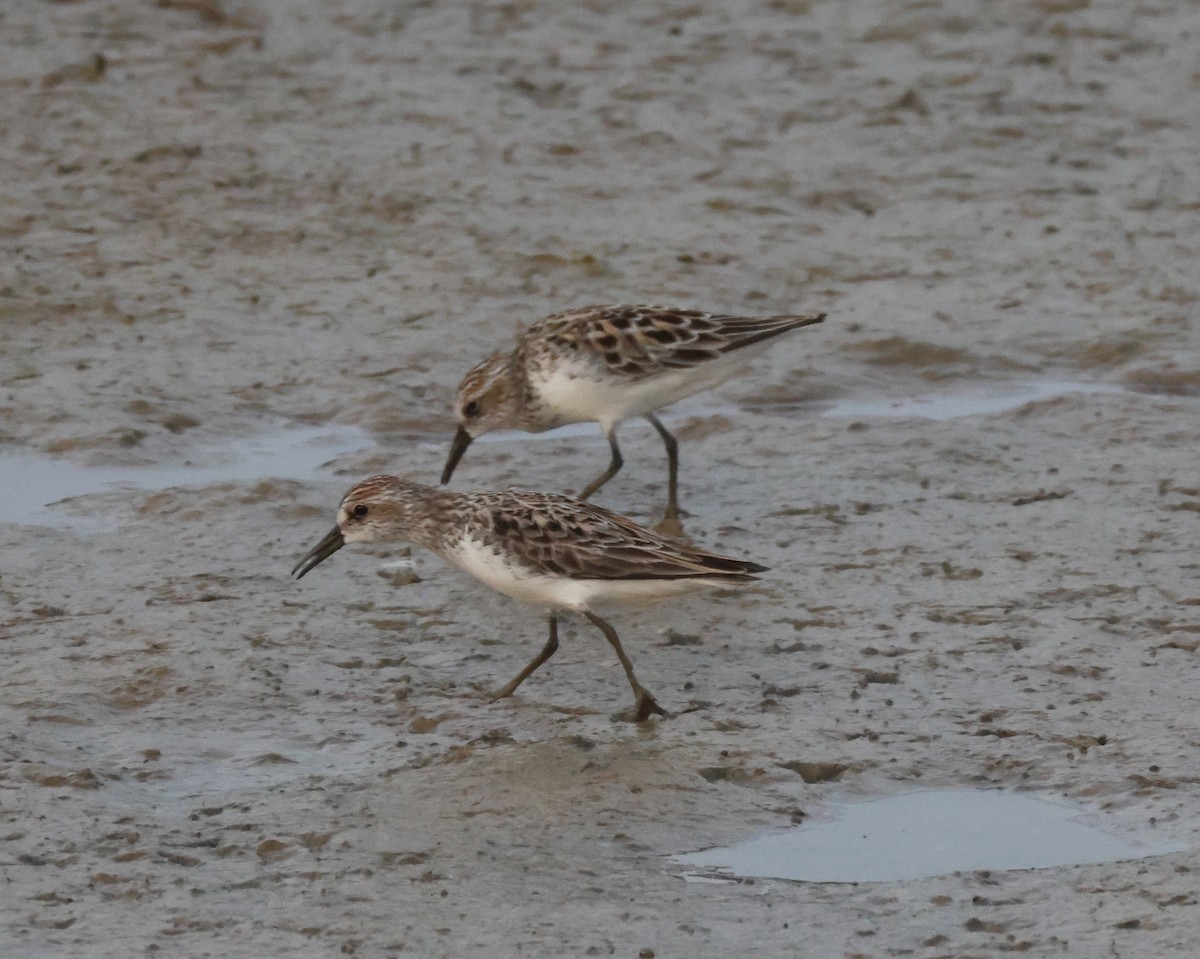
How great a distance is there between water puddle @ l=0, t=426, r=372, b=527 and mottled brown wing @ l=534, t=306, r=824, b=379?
1.28m

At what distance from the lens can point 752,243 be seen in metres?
11.4

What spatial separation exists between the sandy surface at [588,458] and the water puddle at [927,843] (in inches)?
4.1

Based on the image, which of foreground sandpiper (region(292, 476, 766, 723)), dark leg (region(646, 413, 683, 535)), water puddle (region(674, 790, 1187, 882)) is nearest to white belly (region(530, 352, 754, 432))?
dark leg (region(646, 413, 683, 535))

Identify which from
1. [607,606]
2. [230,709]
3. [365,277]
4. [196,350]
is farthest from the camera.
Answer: [365,277]

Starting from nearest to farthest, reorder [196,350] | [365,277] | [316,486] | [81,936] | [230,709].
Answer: [81,936]
[230,709]
[316,486]
[196,350]
[365,277]

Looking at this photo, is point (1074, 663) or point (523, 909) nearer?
point (523, 909)

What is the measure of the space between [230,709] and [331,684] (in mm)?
378

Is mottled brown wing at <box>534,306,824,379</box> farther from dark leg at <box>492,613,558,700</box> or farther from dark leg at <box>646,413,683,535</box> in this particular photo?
dark leg at <box>492,613,558,700</box>

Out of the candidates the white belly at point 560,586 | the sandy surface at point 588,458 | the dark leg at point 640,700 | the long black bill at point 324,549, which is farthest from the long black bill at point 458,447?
the dark leg at point 640,700

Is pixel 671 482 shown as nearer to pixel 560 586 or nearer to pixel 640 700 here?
pixel 560 586

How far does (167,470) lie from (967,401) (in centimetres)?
381

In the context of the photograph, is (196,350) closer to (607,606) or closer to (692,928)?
(607,606)

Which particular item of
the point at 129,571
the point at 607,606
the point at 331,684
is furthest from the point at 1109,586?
the point at 129,571

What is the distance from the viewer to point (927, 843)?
20.0ft
